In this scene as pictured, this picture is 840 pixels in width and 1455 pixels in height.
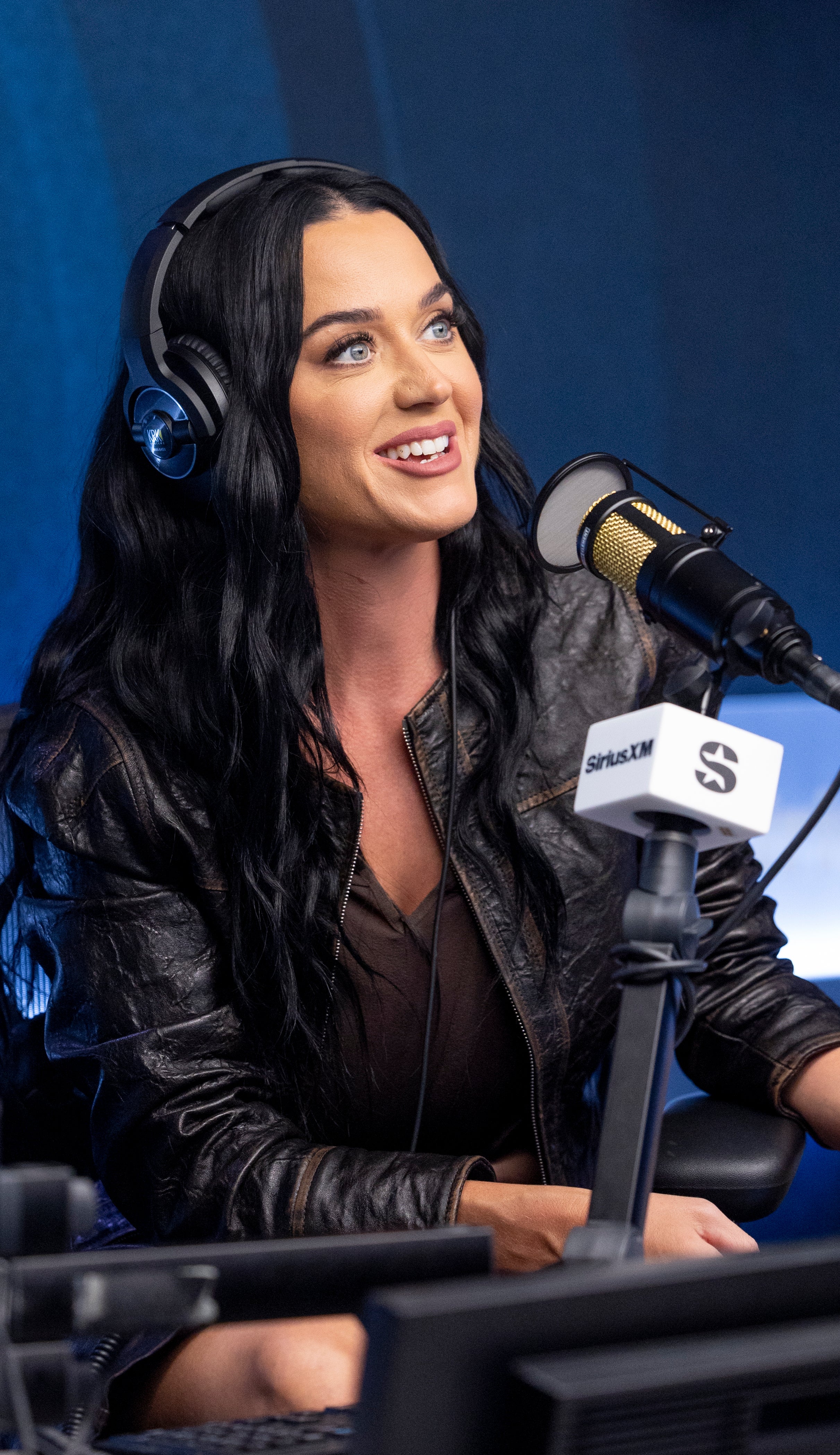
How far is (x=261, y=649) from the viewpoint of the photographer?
133 cm

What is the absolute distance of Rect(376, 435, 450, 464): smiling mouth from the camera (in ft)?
4.22

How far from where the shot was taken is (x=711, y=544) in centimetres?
82

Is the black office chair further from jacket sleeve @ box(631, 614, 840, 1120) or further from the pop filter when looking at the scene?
the pop filter

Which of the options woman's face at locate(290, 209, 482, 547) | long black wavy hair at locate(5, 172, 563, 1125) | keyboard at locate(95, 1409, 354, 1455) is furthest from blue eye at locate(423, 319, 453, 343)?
keyboard at locate(95, 1409, 354, 1455)

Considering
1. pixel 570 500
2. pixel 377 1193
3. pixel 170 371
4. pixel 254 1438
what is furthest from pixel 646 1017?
pixel 170 371

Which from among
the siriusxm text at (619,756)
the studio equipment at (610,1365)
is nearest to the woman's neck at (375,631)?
the siriusxm text at (619,756)

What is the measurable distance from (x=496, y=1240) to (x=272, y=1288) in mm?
548

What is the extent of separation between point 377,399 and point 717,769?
0.70 metres

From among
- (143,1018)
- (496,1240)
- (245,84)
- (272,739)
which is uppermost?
(245,84)

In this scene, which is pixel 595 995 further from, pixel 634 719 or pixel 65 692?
pixel 634 719

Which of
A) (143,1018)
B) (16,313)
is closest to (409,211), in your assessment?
(16,313)

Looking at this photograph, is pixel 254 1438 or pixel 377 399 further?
pixel 377 399

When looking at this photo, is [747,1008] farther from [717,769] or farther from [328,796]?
[717,769]

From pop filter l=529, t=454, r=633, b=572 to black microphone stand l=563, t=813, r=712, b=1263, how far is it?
26cm
